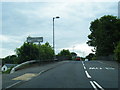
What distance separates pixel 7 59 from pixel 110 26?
3260 inches

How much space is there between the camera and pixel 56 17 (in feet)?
148

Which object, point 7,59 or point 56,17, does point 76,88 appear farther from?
point 7,59

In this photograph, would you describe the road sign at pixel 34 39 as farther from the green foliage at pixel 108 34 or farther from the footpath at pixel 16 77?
the green foliage at pixel 108 34

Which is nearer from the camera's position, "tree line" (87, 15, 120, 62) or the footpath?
the footpath

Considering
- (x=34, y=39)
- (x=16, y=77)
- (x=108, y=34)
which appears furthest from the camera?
(x=108, y=34)

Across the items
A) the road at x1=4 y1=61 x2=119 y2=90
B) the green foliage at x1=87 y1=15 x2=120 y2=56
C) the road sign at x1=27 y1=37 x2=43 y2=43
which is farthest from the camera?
the green foliage at x1=87 y1=15 x2=120 y2=56

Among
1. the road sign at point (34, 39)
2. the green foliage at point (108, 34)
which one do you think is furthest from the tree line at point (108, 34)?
the road sign at point (34, 39)

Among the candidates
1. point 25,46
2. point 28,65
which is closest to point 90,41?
point 25,46

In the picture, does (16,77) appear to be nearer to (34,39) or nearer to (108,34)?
(34,39)

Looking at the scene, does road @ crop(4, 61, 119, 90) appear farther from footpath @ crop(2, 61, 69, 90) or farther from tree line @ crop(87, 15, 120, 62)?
tree line @ crop(87, 15, 120, 62)

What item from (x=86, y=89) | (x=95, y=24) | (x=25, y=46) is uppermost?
(x=95, y=24)

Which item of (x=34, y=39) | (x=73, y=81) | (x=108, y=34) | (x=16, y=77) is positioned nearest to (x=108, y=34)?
(x=108, y=34)

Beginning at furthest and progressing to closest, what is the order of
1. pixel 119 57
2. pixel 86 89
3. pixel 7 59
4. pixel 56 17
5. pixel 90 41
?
pixel 7 59 → pixel 90 41 → pixel 56 17 → pixel 119 57 → pixel 86 89

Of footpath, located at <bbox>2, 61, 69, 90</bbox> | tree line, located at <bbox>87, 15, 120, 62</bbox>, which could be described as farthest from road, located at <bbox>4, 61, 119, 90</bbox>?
tree line, located at <bbox>87, 15, 120, 62</bbox>
